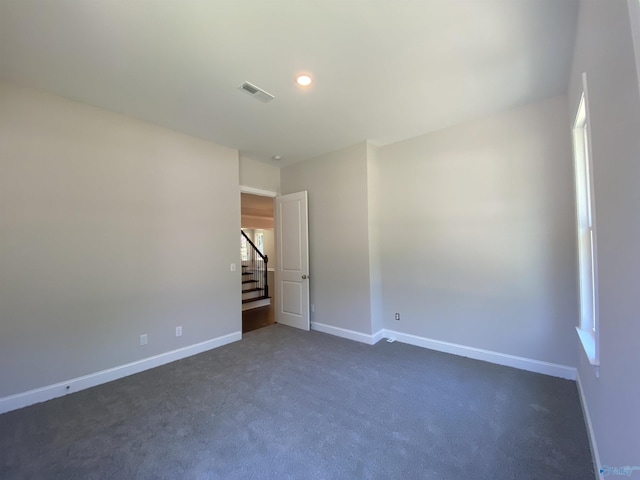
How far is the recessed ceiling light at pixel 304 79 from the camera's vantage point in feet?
7.79

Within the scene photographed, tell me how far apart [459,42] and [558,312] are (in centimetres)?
273

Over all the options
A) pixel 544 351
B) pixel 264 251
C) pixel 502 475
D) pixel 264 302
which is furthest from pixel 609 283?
pixel 264 251

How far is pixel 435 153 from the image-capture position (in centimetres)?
359

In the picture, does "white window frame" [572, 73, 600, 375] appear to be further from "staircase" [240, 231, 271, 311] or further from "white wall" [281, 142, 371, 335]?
A: "staircase" [240, 231, 271, 311]

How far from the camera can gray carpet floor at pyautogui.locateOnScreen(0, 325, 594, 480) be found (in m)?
1.70

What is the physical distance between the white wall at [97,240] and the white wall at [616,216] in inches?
152

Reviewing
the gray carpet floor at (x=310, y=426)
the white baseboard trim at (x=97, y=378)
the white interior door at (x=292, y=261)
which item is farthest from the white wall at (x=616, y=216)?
the white baseboard trim at (x=97, y=378)

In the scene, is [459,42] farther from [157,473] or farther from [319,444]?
[157,473]

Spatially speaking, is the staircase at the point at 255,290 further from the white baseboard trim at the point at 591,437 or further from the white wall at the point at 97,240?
the white baseboard trim at the point at 591,437

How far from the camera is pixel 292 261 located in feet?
15.6

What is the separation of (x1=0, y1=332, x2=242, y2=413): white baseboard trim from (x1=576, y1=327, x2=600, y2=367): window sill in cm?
386

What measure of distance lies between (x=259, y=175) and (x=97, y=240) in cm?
256

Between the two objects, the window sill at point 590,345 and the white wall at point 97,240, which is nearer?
the window sill at point 590,345

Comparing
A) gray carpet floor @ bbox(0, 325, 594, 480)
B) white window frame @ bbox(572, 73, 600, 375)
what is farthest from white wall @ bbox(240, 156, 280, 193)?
white window frame @ bbox(572, 73, 600, 375)
